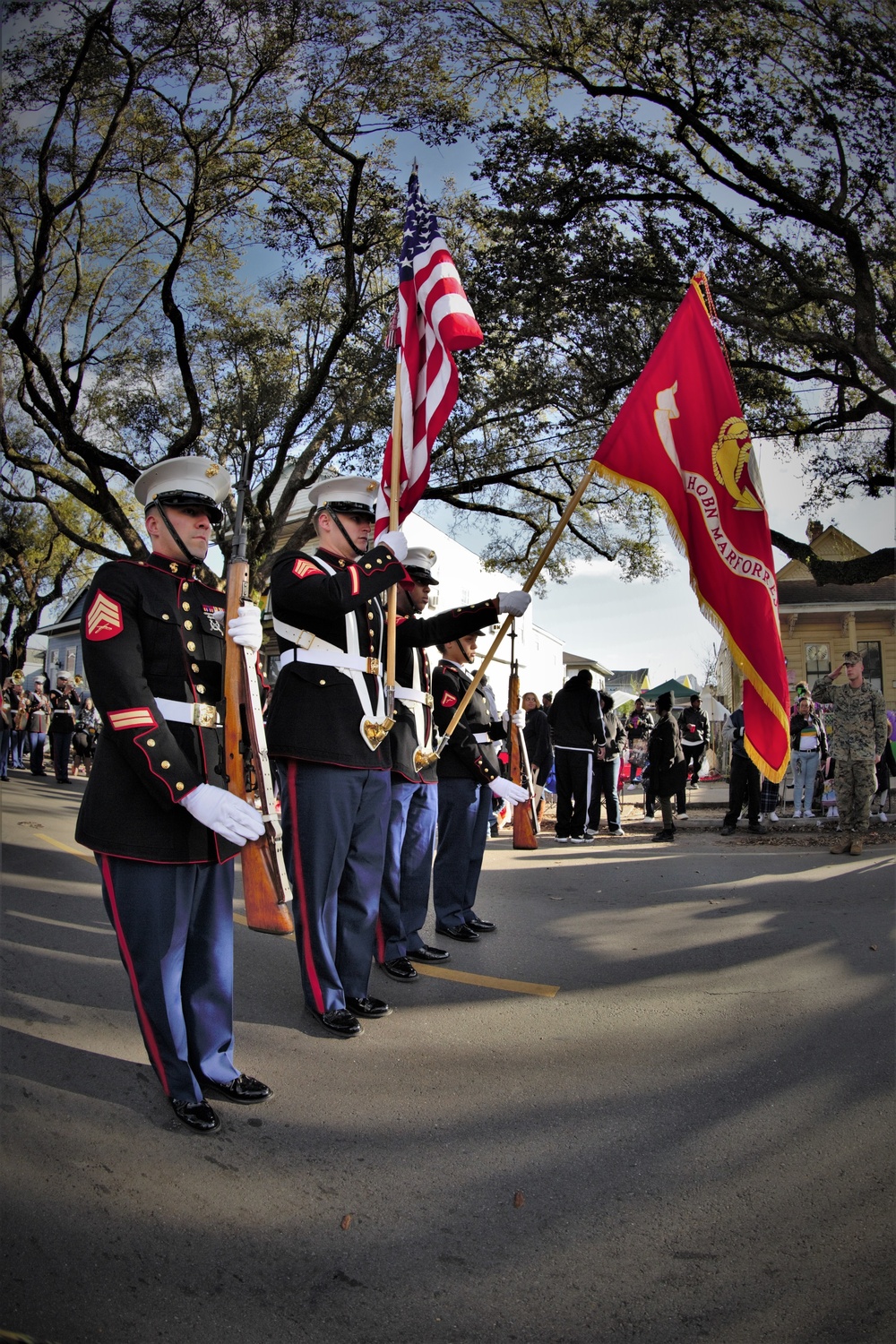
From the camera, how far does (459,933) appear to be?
5777mm

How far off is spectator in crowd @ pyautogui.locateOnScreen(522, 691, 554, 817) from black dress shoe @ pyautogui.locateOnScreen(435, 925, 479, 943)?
24.0 feet

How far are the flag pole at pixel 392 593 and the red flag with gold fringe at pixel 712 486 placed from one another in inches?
39.1

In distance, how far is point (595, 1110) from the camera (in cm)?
324

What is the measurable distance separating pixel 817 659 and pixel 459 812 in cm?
2034

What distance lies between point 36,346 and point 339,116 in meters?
5.53

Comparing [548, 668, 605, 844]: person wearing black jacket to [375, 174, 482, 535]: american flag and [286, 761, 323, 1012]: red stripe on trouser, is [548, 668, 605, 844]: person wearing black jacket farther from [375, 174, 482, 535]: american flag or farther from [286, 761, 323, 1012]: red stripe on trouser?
[286, 761, 323, 1012]: red stripe on trouser

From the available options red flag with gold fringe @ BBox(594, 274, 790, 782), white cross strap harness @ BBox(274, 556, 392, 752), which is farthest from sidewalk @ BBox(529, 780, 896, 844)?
white cross strap harness @ BBox(274, 556, 392, 752)

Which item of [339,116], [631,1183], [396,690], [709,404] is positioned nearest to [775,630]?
[709,404]

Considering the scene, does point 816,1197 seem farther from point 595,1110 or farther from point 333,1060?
point 333,1060

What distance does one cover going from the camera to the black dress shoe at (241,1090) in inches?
127

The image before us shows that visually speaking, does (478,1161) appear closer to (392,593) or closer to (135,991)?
(135,991)

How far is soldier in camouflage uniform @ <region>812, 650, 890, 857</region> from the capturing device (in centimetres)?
924

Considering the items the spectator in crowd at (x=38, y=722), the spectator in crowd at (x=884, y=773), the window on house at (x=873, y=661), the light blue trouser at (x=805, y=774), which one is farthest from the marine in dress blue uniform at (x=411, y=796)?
the window on house at (x=873, y=661)

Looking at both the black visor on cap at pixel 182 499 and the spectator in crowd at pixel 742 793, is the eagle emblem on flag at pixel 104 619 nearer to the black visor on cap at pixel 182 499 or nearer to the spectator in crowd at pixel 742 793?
the black visor on cap at pixel 182 499
